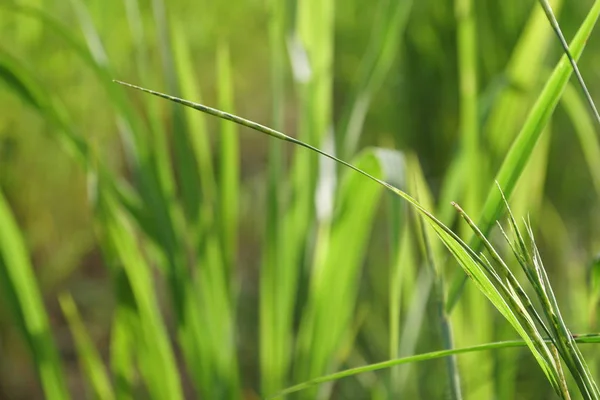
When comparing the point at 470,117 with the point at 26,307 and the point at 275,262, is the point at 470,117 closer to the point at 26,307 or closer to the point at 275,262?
the point at 275,262

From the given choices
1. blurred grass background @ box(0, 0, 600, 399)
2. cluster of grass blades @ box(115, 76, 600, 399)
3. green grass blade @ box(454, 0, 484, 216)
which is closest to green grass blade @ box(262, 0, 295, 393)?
blurred grass background @ box(0, 0, 600, 399)

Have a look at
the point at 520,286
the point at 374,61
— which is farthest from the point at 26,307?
the point at 520,286

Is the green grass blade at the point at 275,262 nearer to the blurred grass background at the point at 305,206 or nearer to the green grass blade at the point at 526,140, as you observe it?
the blurred grass background at the point at 305,206

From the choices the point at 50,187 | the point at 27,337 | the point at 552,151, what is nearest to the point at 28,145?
the point at 50,187

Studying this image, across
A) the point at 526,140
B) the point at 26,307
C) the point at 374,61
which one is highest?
the point at 374,61

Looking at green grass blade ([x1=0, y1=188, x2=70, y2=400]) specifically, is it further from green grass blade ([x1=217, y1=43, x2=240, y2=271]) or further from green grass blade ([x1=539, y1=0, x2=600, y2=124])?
green grass blade ([x1=539, y1=0, x2=600, y2=124])

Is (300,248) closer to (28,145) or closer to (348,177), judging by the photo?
(348,177)
